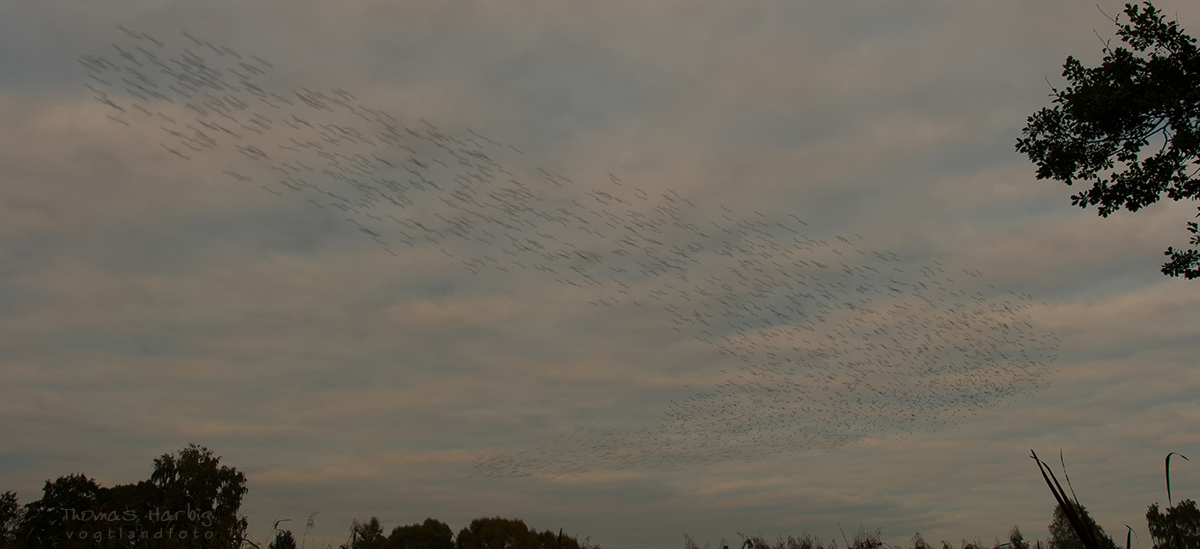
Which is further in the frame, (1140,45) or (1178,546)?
(1140,45)

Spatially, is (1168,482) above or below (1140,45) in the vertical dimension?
below

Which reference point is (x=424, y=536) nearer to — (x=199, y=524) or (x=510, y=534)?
(x=510, y=534)

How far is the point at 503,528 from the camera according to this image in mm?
143500

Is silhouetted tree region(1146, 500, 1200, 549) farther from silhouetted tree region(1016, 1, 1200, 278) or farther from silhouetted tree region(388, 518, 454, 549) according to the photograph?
silhouetted tree region(388, 518, 454, 549)

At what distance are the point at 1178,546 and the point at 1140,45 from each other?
27472 mm

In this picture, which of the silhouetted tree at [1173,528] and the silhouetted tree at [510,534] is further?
the silhouetted tree at [510,534]

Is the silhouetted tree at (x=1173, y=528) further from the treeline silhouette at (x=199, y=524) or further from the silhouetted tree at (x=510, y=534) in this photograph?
the silhouetted tree at (x=510, y=534)

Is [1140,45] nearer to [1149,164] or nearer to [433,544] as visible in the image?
[1149,164]

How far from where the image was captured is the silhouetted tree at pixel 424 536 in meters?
140

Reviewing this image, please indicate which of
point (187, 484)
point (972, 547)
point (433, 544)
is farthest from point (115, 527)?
point (433, 544)

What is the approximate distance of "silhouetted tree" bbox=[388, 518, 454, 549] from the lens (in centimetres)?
13962

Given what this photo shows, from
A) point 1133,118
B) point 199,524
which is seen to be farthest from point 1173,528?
point 1133,118

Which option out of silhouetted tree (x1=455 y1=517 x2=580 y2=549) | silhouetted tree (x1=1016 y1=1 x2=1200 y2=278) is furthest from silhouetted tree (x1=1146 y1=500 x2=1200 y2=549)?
silhouetted tree (x1=455 y1=517 x2=580 y2=549)

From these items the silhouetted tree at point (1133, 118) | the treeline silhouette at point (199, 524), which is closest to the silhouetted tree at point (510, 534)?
the treeline silhouette at point (199, 524)
